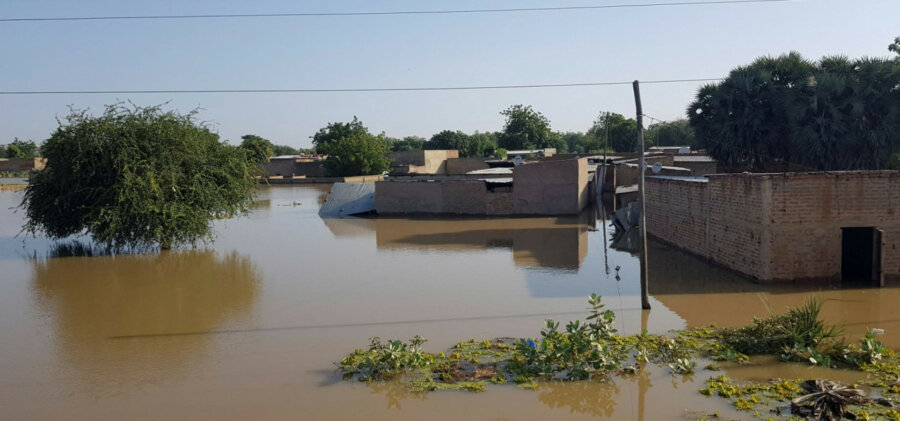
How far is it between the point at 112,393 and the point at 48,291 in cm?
794

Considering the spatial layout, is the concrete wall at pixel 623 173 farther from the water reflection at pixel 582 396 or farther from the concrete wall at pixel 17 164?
the concrete wall at pixel 17 164

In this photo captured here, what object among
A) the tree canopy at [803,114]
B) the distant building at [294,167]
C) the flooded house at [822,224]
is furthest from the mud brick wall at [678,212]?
the distant building at [294,167]

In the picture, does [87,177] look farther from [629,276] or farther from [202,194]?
[629,276]

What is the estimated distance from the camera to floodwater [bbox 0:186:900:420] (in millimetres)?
7625

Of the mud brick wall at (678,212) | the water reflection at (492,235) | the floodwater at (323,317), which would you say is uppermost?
the mud brick wall at (678,212)

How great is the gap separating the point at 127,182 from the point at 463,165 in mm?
36096

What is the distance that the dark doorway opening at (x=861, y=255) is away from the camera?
490 inches

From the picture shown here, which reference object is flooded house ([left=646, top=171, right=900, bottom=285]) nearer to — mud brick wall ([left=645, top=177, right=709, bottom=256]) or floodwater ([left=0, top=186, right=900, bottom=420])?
floodwater ([left=0, top=186, right=900, bottom=420])

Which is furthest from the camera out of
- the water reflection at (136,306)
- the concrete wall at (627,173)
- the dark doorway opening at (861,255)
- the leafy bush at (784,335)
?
the concrete wall at (627,173)

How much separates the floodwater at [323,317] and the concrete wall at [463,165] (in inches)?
1152

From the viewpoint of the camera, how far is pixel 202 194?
19.3 m

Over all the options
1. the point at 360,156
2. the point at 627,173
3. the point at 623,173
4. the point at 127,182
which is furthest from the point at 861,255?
the point at 360,156

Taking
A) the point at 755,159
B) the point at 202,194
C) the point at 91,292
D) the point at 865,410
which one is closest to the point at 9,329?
the point at 91,292

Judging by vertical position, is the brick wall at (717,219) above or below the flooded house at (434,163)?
below
